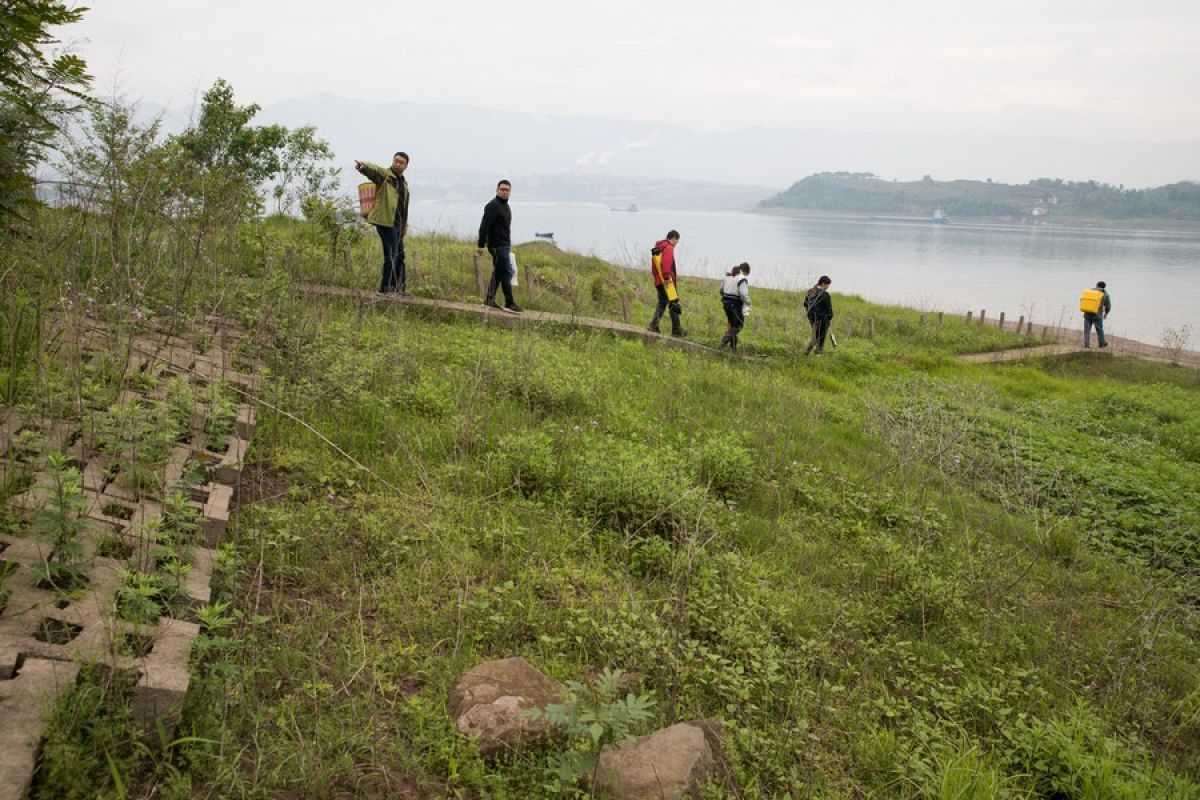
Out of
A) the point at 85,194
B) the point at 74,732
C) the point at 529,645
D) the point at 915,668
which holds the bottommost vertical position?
the point at 915,668

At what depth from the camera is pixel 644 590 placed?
218 inches

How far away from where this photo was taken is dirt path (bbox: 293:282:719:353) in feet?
34.1

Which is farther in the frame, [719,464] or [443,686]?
[719,464]

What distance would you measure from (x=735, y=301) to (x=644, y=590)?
9704 mm

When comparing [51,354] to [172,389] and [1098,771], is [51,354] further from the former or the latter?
[1098,771]

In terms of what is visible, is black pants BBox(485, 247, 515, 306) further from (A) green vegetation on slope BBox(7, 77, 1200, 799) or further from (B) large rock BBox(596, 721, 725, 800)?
(B) large rock BBox(596, 721, 725, 800)

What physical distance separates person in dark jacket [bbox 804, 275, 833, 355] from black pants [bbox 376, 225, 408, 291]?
25.1 feet

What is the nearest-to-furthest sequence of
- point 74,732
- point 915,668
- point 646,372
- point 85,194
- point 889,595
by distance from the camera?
point 74,732 → point 915,668 → point 889,595 → point 85,194 → point 646,372

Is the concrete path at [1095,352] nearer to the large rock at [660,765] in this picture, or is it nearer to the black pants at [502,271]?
the black pants at [502,271]

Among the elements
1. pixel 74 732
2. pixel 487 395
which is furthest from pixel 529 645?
pixel 487 395

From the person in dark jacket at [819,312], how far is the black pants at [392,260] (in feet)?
25.1

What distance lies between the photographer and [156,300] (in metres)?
7.27

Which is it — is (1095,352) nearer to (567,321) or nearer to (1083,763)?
(567,321)

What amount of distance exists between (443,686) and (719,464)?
3882 millimetres
